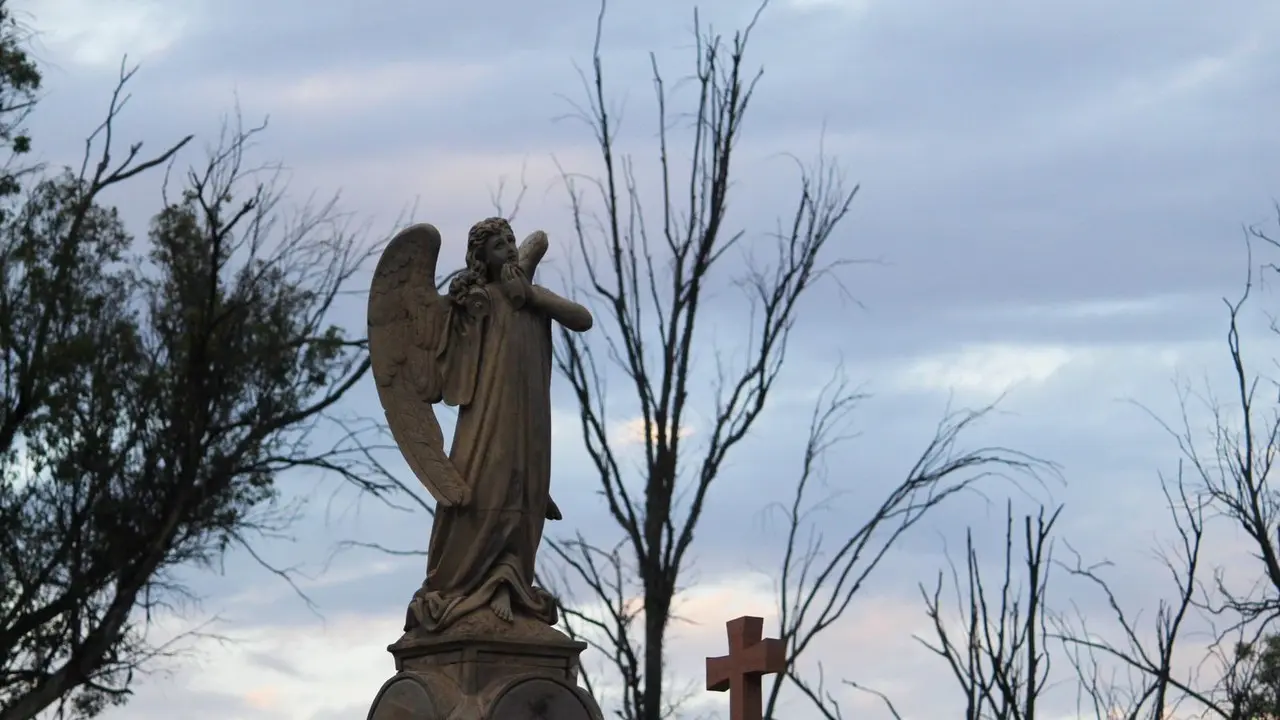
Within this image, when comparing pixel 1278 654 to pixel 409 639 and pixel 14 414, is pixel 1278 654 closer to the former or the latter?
pixel 409 639

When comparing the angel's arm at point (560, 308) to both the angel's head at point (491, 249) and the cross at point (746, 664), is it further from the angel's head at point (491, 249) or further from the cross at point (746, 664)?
the cross at point (746, 664)

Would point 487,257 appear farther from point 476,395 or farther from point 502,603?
point 502,603

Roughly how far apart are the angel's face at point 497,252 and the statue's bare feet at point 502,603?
159cm

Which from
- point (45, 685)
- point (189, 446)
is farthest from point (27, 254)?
point (45, 685)

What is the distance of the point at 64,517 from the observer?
19594 mm

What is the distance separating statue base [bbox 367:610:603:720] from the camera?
10656mm

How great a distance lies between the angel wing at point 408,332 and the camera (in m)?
11.3

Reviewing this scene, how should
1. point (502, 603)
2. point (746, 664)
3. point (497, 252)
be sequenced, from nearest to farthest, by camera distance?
1. point (502, 603)
2. point (497, 252)
3. point (746, 664)

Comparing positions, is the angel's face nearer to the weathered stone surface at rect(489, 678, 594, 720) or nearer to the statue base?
the statue base

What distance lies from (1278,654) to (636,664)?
469 cm

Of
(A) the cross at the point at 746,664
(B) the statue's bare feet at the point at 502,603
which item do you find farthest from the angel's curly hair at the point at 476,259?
(A) the cross at the point at 746,664

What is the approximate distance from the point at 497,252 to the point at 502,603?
1733 mm

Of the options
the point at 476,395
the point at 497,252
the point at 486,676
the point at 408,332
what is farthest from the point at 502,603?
the point at 497,252

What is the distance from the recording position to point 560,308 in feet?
37.2
